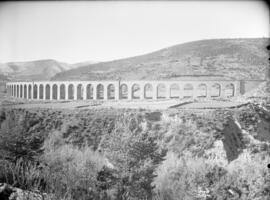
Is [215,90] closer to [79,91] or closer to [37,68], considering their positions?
[79,91]

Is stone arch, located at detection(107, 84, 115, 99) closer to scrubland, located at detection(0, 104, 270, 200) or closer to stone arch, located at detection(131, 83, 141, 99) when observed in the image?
stone arch, located at detection(131, 83, 141, 99)

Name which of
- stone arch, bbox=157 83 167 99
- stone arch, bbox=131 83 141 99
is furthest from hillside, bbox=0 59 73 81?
stone arch, bbox=157 83 167 99

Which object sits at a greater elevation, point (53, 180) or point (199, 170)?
point (53, 180)

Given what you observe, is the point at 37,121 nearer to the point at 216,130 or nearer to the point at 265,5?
the point at 216,130

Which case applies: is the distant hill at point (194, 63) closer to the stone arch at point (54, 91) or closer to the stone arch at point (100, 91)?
the stone arch at point (100, 91)

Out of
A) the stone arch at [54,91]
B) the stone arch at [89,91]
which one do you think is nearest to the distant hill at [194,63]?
the stone arch at [89,91]

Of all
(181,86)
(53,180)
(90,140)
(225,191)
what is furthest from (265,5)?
(181,86)
